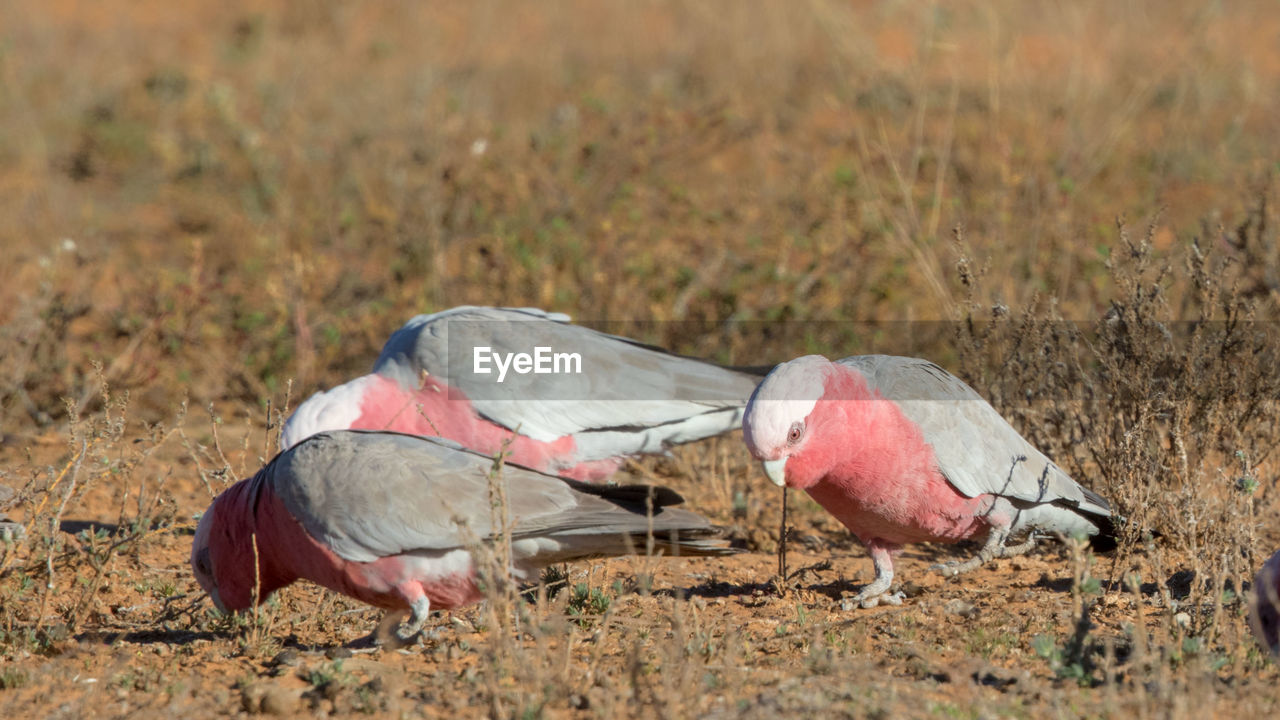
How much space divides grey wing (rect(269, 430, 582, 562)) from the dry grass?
0.32 m

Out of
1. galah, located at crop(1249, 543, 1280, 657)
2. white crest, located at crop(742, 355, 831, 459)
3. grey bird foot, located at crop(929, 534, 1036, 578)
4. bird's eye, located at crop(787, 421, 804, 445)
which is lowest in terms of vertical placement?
grey bird foot, located at crop(929, 534, 1036, 578)

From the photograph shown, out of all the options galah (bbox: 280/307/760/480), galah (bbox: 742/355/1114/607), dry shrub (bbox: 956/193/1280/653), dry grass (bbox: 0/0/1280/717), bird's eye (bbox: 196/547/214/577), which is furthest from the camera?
galah (bbox: 280/307/760/480)

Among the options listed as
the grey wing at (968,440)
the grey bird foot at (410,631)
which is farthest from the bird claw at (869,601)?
the grey bird foot at (410,631)

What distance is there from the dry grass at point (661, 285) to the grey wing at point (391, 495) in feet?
1.05

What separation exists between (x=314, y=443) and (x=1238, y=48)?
10.3m

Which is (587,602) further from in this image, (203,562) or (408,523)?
(203,562)

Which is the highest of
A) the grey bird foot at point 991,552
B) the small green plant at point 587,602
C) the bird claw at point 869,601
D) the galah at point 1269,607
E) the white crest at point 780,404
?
the white crest at point 780,404

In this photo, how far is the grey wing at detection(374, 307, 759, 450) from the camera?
545cm

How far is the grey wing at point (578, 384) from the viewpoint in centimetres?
545

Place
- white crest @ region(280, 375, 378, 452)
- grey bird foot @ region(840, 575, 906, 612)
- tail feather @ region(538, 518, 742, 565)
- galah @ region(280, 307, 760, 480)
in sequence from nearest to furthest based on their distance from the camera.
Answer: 1. tail feather @ region(538, 518, 742, 565)
2. grey bird foot @ region(840, 575, 906, 612)
3. white crest @ region(280, 375, 378, 452)
4. galah @ region(280, 307, 760, 480)

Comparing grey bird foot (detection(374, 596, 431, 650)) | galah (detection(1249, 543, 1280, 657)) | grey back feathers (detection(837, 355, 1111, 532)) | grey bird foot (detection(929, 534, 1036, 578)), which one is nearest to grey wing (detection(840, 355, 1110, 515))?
grey back feathers (detection(837, 355, 1111, 532))

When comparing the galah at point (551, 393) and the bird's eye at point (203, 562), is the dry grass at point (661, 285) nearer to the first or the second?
the bird's eye at point (203, 562)

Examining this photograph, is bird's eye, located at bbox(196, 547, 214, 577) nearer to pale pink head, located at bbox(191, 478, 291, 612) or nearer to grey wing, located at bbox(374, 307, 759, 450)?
pale pink head, located at bbox(191, 478, 291, 612)

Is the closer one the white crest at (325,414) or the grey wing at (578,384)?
the white crest at (325,414)
